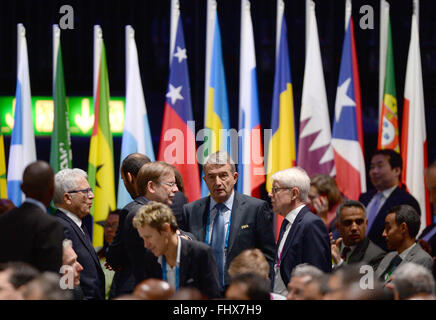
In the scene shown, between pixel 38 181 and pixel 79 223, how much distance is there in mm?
1011

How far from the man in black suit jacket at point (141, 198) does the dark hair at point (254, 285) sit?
107 centimetres

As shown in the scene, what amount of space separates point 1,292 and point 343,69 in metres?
5.33

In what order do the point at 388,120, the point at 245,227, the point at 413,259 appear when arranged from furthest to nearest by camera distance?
the point at 388,120
the point at 245,227
the point at 413,259

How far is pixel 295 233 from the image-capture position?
15.5 feet

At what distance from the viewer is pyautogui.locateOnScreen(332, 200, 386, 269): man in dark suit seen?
17.4 feet

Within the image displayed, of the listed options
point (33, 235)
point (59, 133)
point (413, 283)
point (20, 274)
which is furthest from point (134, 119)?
point (413, 283)

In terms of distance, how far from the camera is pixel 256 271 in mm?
3688

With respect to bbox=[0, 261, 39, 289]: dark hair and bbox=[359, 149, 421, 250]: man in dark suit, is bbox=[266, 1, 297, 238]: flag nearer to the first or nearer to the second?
bbox=[359, 149, 421, 250]: man in dark suit

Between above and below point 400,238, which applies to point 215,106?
above

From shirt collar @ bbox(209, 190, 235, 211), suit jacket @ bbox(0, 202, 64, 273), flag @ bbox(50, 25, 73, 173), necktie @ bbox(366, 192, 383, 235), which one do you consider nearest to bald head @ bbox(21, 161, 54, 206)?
suit jacket @ bbox(0, 202, 64, 273)

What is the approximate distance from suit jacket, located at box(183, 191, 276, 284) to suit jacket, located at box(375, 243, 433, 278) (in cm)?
73

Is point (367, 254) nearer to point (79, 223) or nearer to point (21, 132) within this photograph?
point (79, 223)

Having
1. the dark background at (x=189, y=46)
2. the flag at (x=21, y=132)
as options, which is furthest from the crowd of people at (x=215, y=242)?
the dark background at (x=189, y=46)

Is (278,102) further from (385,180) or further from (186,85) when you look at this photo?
(385,180)
